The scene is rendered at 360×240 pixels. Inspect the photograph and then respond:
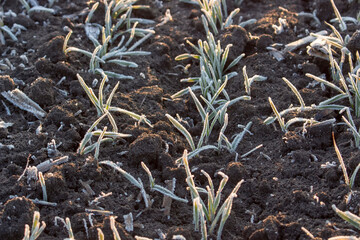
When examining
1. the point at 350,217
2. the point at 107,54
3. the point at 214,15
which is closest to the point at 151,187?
the point at 350,217

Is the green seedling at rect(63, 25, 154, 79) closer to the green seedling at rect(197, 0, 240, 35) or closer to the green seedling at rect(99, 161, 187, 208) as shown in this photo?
the green seedling at rect(197, 0, 240, 35)

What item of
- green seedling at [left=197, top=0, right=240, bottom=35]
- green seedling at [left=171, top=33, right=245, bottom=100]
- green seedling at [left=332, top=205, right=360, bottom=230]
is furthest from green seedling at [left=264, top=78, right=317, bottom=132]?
green seedling at [left=197, top=0, right=240, bottom=35]

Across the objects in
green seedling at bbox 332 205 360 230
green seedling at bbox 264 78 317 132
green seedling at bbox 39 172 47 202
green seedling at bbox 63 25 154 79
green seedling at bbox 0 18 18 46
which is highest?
green seedling at bbox 0 18 18 46

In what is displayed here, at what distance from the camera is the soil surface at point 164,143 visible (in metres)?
2.15

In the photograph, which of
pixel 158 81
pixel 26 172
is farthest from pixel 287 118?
pixel 26 172

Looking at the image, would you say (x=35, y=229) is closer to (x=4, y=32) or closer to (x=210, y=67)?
(x=210, y=67)

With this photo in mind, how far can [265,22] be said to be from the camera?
3.44 meters

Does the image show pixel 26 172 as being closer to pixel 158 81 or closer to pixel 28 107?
pixel 28 107

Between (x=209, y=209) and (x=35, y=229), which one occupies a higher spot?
(x=35, y=229)

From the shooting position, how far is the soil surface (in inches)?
84.6

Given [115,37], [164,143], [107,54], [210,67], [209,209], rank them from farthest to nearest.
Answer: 1. [115,37]
2. [107,54]
3. [210,67]
4. [164,143]
5. [209,209]

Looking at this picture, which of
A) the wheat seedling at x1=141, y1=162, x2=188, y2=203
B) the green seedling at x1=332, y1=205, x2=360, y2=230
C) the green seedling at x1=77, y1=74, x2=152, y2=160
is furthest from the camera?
the green seedling at x1=77, y1=74, x2=152, y2=160

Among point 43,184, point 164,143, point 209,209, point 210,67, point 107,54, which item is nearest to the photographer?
point 209,209

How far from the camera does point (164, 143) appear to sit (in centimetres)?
258
